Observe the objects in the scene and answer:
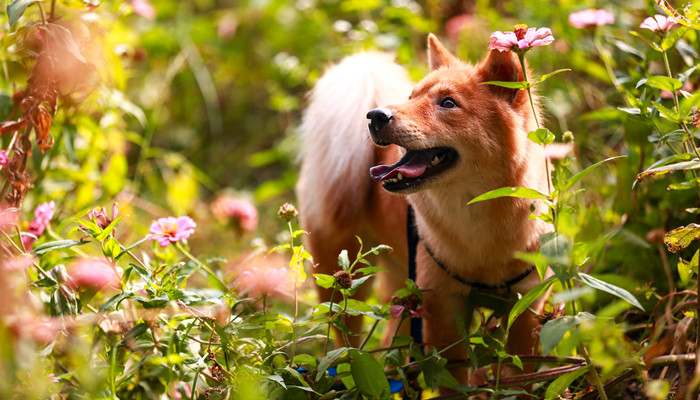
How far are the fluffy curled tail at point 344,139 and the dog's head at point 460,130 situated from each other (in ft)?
1.83

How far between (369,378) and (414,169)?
2.01 feet

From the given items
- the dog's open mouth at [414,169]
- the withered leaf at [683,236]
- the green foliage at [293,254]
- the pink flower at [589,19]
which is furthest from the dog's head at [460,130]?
the pink flower at [589,19]

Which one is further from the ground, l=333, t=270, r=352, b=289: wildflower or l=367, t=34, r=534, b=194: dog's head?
l=367, t=34, r=534, b=194: dog's head

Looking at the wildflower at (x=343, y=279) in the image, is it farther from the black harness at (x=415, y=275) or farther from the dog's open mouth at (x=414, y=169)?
the black harness at (x=415, y=275)

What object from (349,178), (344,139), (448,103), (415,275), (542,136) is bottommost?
(415,275)

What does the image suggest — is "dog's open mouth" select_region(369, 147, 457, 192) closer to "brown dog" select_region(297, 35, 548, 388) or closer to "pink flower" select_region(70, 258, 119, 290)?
"brown dog" select_region(297, 35, 548, 388)

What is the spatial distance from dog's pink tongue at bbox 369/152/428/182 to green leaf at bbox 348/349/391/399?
20.2 inches

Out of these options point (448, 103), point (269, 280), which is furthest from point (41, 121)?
point (448, 103)

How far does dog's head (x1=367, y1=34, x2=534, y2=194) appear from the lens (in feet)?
5.72

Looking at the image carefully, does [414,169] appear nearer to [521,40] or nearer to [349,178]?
[521,40]

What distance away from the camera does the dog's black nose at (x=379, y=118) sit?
5.68 feet

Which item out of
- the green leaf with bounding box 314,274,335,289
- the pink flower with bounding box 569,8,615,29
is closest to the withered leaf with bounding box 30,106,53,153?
the green leaf with bounding box 314,274,335,289

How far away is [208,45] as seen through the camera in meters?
5.00

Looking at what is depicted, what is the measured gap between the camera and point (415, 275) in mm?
2189
